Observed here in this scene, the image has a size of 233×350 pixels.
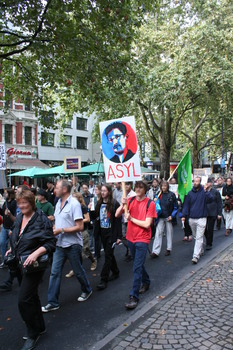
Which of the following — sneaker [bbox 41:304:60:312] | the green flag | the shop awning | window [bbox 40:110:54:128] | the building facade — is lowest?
sneaker [bbox 41:304:60:312]

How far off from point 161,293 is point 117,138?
2.58 m

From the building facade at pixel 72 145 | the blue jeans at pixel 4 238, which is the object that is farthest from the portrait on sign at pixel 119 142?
the building facade at pixel 72 145

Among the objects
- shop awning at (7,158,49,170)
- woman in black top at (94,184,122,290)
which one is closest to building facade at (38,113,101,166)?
shop awning at (7,158,49,170)

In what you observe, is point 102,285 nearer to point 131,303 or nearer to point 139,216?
point 131,303

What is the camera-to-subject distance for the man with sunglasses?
489cm

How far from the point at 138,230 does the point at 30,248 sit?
1732 millimetres

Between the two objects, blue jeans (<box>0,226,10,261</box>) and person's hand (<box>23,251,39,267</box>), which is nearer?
person's hand (<box>23,251,39,267</box>)

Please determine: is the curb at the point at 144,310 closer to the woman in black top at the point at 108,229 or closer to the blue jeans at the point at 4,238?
the woman in black top at the point at 108,229

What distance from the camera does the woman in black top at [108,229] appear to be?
5.29 m

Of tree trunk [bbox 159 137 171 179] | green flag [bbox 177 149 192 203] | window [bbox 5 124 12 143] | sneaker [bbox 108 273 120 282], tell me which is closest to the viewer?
sneaker [bbox 108 273 120 282]

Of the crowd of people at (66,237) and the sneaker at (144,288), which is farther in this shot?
the sneaker at (144,288)

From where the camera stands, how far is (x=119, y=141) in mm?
4914

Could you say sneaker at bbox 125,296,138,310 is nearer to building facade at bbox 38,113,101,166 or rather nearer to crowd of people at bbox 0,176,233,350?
crowd of people at bbox 0,176,233,350

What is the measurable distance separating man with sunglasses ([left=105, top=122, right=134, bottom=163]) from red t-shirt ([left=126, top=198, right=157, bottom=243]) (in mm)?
698
